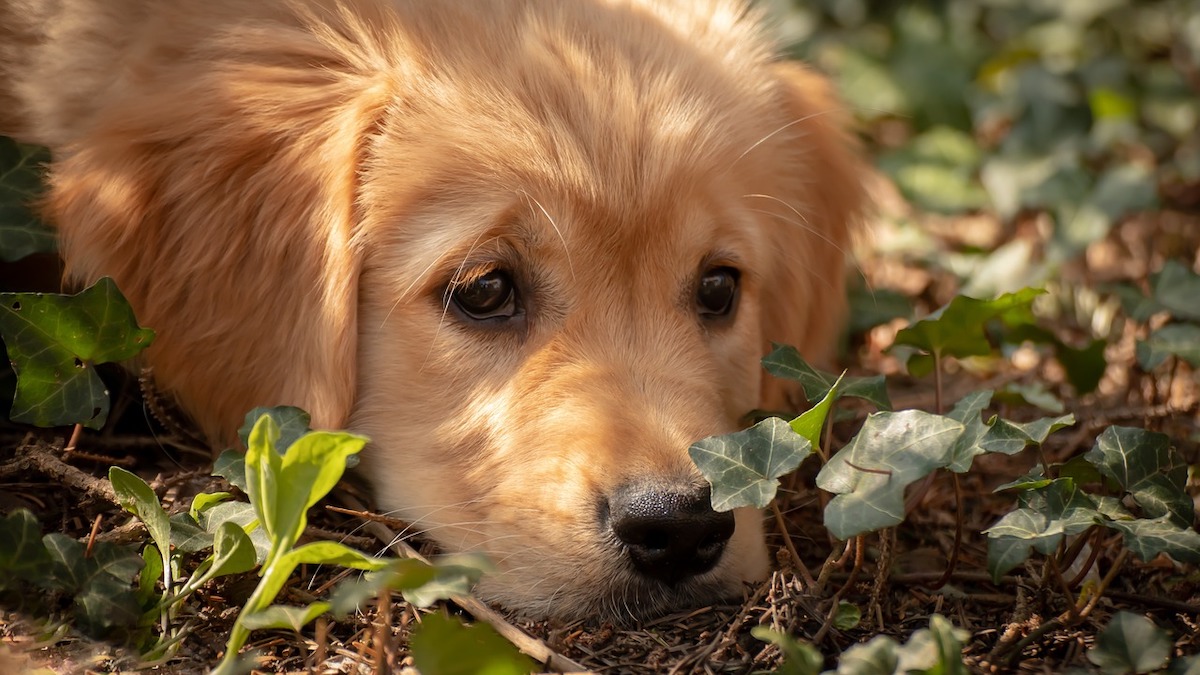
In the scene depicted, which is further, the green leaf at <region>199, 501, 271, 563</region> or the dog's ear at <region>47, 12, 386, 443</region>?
the dog's ear at <region>47, 12, 386, 443</region>

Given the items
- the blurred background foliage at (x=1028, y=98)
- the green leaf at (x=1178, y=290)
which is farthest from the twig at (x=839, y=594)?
the blurred background foliage at (x=1028, y=98)

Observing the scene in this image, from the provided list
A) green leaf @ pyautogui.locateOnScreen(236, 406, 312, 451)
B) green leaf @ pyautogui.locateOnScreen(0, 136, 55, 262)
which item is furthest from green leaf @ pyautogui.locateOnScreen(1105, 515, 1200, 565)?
green leaf @ pyautogui.locateOnScreen(0, 136, 55, 262)

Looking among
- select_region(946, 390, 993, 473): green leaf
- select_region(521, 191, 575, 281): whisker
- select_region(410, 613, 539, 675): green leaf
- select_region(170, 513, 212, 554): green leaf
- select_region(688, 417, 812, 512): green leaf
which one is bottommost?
select_region(170, 513, 212, 554): green leaf

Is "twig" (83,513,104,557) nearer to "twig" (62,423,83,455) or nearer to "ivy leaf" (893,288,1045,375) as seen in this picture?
"twig" (62,423,83,455)

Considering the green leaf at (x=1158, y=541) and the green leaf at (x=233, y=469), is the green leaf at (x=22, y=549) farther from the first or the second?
the green leaf at (x=1158, y=541)

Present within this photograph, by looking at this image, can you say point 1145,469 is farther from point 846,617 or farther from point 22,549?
point 22,549

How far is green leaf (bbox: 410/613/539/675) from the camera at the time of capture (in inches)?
78.9

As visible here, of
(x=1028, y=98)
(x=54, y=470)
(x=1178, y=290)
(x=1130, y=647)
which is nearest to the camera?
(x=1130, y=647)

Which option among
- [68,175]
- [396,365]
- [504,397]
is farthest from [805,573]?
[68,175]

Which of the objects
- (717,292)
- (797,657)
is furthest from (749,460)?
(717,292)

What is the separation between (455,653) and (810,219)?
2.20 m

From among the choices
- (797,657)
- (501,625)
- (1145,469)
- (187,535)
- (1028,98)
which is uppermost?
(1028,98)

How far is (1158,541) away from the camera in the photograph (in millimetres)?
2391

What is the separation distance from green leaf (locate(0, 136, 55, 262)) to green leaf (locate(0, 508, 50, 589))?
2.95 ft
